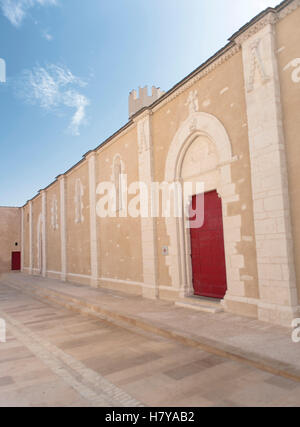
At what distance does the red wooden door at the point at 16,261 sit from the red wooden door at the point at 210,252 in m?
23.8

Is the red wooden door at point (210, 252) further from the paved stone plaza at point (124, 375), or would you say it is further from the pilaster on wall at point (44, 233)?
the pilaster on wall at point (44, 233)

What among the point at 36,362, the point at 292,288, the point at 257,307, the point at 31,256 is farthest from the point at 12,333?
the point at 31,256

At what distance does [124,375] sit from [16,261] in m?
26.9

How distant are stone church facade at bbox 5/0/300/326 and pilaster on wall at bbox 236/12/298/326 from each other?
0.8 inches

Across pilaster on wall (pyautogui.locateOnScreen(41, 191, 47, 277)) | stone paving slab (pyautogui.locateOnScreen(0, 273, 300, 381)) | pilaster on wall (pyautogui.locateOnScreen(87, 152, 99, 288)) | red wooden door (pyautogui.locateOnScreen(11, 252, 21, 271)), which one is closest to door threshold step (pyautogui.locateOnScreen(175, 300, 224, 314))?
stone paving slab (pyautogui.locateOnScreen(0, 273, 300, 381))

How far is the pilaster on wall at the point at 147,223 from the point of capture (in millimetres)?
9508

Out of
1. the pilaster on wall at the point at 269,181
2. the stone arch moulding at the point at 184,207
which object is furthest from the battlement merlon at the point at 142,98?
the pilaster on wall at the point at 269,181

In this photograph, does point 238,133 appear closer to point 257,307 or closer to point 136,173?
point 257,307

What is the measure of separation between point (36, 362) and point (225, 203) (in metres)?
4.90

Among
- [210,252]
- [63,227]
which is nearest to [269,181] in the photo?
[210,252]

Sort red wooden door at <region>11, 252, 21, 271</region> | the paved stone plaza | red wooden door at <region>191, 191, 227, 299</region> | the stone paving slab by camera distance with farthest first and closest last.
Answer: red wooden door at <region>11, 252, 21, 271</region>
red wooden door at <region>191, 191, 227, 299</region>
the stone paving slab
the paved stone plaza

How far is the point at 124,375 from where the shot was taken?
4.05 metres

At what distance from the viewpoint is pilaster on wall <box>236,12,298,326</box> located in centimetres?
573

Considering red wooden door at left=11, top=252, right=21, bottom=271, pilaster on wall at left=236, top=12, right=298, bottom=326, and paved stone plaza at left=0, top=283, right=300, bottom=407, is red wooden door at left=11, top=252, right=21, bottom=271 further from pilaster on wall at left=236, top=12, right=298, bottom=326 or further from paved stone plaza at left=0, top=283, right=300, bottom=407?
pilaster on wall at left=236, top=12, right=298, bottom=326
